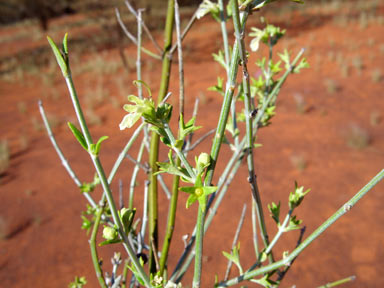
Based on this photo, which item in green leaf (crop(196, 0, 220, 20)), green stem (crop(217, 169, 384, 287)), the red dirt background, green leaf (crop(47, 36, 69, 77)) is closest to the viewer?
green leaf (crop(47, 36, 69, 77))

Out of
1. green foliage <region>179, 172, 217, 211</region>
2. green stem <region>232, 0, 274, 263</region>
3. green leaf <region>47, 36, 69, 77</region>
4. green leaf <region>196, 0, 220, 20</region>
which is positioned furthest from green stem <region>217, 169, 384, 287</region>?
green leaf <region>196, 0, 220, 20</region>

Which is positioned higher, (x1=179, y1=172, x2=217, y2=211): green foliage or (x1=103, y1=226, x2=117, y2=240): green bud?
(x1=179, y1=172, x2=217, y2=211): green foliage

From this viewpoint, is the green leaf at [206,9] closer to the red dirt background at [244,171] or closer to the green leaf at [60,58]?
the green leaf at [60,58]

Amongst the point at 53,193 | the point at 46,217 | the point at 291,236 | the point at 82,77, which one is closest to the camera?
the point at 291,236

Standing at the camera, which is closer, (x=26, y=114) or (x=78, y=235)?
(x=78, y=235)

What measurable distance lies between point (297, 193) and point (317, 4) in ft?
66.7

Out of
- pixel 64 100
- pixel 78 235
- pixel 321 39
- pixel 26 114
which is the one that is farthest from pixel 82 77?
pixel 321 39

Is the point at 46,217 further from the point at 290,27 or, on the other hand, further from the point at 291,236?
the point at 290,27

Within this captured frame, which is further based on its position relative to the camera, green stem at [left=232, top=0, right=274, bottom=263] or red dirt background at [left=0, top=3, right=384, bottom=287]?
red dirt background at [left=0, top=3, right=384, bottom=287]

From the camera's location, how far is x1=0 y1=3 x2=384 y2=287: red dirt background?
3.73m

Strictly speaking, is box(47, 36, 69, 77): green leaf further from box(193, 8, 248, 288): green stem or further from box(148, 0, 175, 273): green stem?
box(148, 0, 175, 273): green stem

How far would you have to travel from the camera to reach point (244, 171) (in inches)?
207

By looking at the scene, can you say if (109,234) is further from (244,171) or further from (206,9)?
(244,171)

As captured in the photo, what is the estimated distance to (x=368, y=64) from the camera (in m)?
9.01
